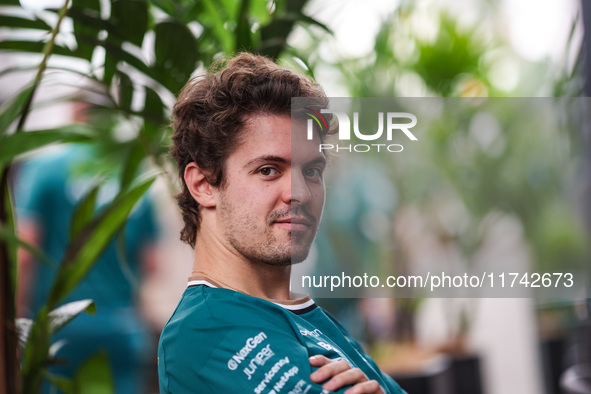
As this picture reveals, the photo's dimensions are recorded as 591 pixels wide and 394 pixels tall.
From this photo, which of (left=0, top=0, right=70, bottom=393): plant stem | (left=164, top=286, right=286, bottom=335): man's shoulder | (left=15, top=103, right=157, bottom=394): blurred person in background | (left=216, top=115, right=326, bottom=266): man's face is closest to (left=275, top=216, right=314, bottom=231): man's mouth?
(left=216, top=115, right=326, bottom=266): man's face

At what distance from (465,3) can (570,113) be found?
2.00 m

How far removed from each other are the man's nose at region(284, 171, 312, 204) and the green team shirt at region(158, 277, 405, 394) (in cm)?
14

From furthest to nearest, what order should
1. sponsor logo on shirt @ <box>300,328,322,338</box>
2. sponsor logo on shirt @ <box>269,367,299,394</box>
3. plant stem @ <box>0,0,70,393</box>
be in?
plant stem @ <box>0,0,70,393</box>, sponsor logo on shirt @ <box>300,328,322,338</box>, sponsor logo on shirt @ <box>269,367,299,394</box>

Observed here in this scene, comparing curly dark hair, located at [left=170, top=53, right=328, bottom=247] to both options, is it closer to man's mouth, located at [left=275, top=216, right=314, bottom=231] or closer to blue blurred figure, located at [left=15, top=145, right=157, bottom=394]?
man's mouth, located at [left=275, top=216, right=314, bottom=231]

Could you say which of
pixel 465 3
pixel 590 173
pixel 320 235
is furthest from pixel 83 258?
pixel 465 3

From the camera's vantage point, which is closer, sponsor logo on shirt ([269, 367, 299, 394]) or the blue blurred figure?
sponsor logo on shirt ([269, 367, 299, 394])

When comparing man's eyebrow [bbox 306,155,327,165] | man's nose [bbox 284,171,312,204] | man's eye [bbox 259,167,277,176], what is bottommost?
man's nose [bbox 284,171,312,204]

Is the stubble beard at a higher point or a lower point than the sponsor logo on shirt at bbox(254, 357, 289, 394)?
higher

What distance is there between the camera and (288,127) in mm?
856

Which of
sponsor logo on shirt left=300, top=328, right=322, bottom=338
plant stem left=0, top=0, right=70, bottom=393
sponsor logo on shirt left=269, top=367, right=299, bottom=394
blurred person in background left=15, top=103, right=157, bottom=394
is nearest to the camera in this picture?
sponsor logo on shirt left=269, top=367, right=299, bottom=394

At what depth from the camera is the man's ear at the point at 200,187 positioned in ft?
2.91

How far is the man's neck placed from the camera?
0.87 m

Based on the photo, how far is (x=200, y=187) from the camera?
0.90 metres

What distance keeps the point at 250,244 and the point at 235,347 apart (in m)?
0.17
